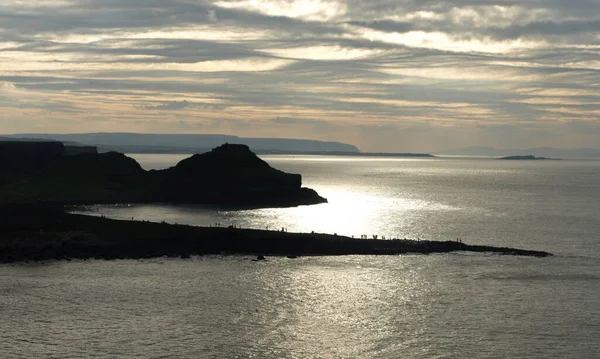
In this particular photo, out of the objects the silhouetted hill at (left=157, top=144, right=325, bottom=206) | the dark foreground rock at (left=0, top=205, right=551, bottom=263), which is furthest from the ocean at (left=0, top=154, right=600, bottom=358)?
the silhouetted hill at (left=157, top=144, right=325, bottom=206)

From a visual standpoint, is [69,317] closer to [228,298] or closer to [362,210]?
[228,298]

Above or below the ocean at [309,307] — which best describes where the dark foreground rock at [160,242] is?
above

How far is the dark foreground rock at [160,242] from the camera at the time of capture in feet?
340

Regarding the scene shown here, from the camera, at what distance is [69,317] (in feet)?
216

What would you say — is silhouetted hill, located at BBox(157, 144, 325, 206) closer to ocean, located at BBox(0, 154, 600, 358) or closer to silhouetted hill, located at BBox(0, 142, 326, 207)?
silhouetted hill, located at BBox(0, 142, 326, 207)

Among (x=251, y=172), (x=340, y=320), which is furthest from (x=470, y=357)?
(x=251, y=172)

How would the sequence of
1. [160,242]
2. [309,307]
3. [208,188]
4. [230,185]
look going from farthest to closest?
[208,188], [230,185], [160,242], [309,307]

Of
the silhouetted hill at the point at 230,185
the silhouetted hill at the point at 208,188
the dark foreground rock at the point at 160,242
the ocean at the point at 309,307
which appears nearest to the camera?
the ocean at the point at 309,307

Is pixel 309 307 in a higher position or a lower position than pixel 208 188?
lower

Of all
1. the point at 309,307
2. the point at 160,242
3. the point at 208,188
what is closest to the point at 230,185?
the point at 208,188

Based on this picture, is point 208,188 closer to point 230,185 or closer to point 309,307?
point 230,185

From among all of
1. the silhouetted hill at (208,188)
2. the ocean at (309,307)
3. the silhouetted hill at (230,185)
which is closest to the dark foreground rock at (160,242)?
the ocean at (309,307)

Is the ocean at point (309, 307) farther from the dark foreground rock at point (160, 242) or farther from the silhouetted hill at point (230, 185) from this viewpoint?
the silhouetted hill at point (230, 185)

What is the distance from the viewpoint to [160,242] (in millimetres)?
108625
